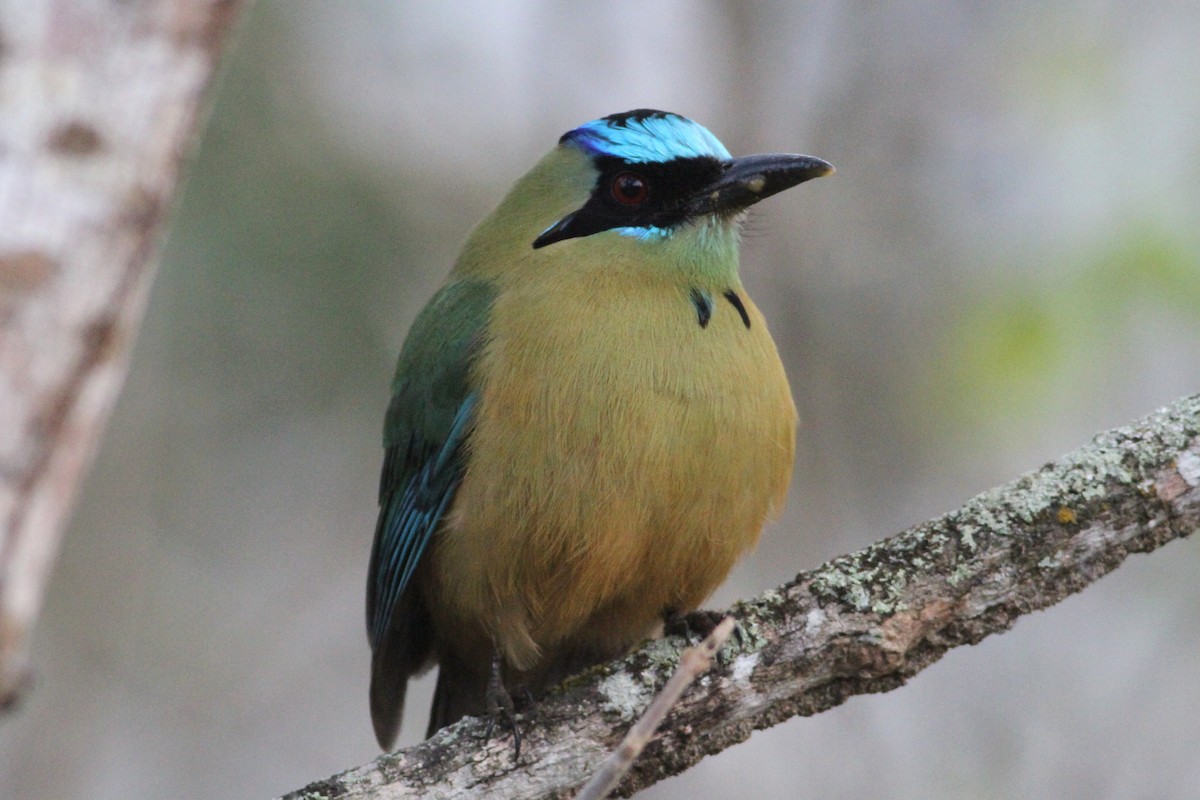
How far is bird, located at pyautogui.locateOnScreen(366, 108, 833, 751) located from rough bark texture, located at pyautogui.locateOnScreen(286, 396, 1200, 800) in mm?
219

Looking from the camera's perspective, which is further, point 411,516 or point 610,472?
point 411,516

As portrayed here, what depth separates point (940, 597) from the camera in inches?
115

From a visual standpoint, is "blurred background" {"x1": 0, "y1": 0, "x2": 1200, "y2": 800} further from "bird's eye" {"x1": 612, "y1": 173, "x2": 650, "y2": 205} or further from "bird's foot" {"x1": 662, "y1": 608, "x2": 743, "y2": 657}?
"bird's eye" {"x1": 612, "y1": 173, "x2": 650, "y2": 205}

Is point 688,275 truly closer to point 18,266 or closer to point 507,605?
point 507,605

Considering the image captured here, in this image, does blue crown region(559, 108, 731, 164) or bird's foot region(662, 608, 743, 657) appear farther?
blue crown region(559, 108, 731, 164)

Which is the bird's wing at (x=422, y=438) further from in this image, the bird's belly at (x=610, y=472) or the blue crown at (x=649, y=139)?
the blue crown at (x=649, y=139)

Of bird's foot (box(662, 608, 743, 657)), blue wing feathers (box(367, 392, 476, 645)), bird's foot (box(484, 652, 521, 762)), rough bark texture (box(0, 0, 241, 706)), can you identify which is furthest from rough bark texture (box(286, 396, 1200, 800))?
rough bark texture (box(0, 0, 241, 706))

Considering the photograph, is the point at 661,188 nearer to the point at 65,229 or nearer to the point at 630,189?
the point at 630,189

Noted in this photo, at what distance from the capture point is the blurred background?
5.19 meters

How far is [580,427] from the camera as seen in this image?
3.19 m

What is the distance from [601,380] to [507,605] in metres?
0.62

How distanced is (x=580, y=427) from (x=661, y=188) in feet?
2.57

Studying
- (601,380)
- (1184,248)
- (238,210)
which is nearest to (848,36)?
(1184,248)

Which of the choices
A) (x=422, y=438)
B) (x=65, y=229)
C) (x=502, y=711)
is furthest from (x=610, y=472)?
(x=65, y=229)
